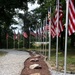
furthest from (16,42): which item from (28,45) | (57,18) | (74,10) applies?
(74,10)

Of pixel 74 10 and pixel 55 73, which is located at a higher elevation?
pixel 74 10

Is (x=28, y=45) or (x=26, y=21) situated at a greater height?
(x=26, y=21)

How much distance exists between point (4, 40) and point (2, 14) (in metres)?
14.9

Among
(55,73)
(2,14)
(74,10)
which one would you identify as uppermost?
(2,14)

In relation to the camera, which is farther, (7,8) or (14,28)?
(14,28)

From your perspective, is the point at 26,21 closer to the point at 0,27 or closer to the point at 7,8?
the point at 0,27

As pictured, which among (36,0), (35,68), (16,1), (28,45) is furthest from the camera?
(28,45)

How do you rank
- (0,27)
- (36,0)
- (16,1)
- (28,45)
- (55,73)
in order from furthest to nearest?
1. (28,45)
2. (0,27)
3. (36,0)
4. (16,1)
5. (55,73)

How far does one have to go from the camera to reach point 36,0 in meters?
49.8

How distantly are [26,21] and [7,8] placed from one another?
2192cm

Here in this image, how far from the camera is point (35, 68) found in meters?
17.7

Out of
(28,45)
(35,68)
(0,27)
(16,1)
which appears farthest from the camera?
(28,45)

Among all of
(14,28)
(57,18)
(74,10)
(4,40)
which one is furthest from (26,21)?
(74,10)

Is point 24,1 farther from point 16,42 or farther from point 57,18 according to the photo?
point 57,18
